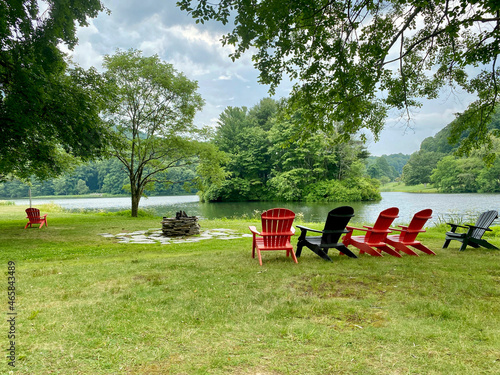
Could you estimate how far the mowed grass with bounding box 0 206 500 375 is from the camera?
1.90m

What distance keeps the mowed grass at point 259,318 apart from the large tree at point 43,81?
529 cm

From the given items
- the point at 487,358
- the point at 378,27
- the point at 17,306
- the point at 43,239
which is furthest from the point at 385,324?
the point at 43,239

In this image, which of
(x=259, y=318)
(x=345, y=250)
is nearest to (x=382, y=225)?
(x=345, y=250)

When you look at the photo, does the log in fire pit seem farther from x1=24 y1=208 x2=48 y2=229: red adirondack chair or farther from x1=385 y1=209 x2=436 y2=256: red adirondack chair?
x1=385 y1=209 x2=436 y2=256: red adirondack chair

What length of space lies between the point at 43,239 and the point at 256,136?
3693cm

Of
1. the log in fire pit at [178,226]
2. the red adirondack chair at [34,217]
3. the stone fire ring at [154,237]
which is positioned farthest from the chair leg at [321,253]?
the red adirondack chair at [34,217]

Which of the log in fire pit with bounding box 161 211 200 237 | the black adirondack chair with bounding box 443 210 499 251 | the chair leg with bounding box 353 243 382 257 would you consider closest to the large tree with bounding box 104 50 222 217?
the log in fire pit with bounding box 161 211 200 237

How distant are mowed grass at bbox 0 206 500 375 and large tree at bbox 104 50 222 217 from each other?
11730 millimetres

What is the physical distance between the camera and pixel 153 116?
639 inches

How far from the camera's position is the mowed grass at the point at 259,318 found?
1899mm

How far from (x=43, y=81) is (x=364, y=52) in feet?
27.5

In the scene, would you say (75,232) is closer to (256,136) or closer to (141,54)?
(141,54)

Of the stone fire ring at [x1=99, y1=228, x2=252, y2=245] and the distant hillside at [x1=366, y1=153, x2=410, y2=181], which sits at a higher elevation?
the distant hillside at [x1=366, y1=153, x2=410, y2=181]

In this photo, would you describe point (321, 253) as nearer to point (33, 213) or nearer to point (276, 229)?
point (276, 229)
